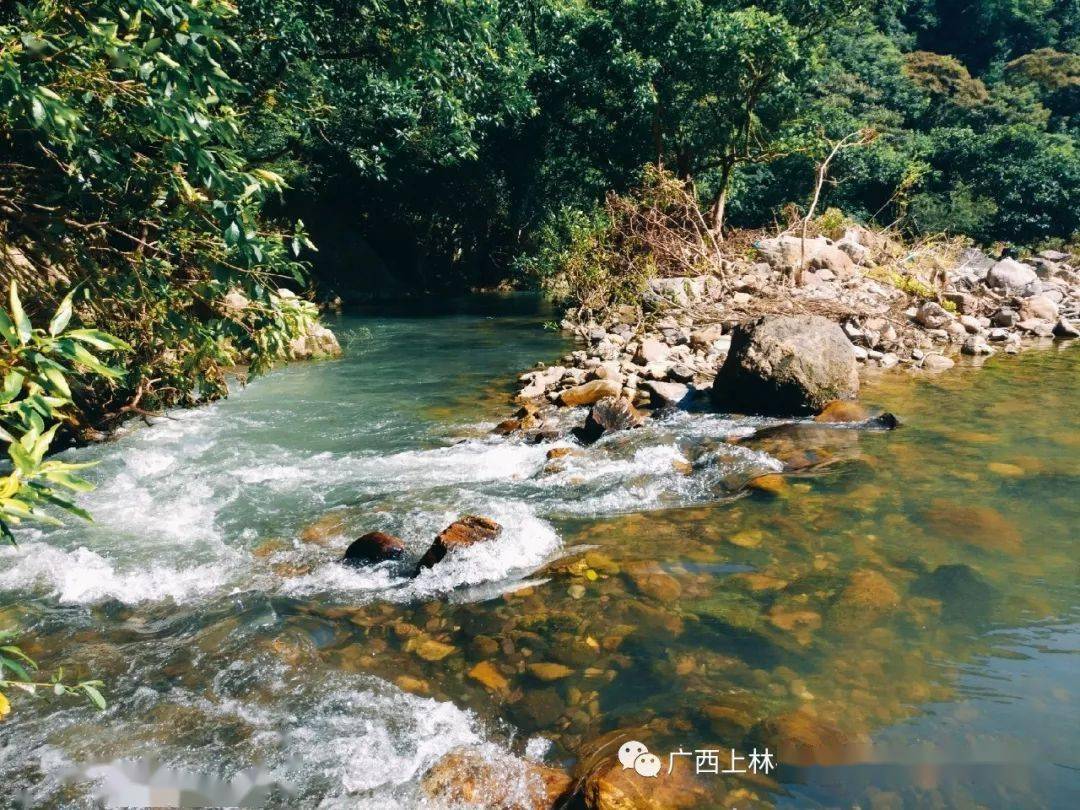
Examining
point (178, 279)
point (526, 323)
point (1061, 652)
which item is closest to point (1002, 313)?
point (526, 323)

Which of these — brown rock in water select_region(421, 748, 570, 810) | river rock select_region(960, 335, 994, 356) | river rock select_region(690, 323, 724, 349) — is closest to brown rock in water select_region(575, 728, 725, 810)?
brown rock in water select_region(421, 748, 570, 810)

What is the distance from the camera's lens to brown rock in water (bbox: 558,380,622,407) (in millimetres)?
10219

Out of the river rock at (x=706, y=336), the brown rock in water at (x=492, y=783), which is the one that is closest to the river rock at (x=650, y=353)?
the river rock at (x=706, y=336)

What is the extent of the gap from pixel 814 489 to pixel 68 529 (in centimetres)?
620

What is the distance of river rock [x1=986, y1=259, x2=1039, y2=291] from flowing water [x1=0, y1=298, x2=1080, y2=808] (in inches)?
393

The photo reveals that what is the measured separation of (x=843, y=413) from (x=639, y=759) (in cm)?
636

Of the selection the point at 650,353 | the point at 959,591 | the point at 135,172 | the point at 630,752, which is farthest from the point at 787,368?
the point at 135,172

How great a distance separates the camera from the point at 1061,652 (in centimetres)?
407

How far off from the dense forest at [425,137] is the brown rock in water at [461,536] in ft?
5.46

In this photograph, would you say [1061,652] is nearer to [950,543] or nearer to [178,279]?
[950,543]

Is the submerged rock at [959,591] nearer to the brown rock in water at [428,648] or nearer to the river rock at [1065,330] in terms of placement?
the brown rock in water at [428,648]

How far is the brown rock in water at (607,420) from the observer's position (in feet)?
27.9

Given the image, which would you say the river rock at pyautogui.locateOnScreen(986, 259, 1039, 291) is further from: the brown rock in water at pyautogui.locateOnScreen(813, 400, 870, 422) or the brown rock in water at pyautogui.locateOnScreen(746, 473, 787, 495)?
the brown rock in water at pyautogui.locateOnScreen(746, 473, 787, 495)

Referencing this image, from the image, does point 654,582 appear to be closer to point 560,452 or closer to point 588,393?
point 560,452
